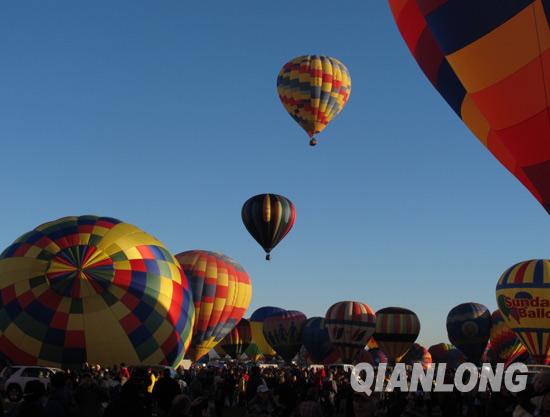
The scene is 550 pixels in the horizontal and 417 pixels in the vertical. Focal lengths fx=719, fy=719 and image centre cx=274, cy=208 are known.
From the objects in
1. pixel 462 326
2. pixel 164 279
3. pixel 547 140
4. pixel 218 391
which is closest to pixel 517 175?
pixel 547 140

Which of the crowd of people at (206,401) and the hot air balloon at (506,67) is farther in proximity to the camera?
the hot air balloon at (506,67)

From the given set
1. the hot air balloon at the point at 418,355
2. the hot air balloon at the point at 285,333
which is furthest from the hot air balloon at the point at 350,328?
the hot air balloon at the point at 418,355

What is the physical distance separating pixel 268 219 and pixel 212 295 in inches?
295

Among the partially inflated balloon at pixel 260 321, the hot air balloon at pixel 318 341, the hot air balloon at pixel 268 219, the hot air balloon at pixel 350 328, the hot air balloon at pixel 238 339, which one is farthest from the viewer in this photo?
the partially inflated balloon at pixel 260 321

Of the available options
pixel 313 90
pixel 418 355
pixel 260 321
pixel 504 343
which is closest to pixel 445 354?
pixel 418 355

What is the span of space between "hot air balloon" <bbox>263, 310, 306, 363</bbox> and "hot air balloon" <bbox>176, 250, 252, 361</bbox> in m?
20.1

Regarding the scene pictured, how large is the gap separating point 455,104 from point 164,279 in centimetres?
1009

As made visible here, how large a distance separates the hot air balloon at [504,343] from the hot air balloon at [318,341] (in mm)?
11235

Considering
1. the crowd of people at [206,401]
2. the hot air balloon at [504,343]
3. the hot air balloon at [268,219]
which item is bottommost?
the crowd of people at [206,401]

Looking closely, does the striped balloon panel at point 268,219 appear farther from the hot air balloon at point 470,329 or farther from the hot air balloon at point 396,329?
the hot air balloon at point 470,329

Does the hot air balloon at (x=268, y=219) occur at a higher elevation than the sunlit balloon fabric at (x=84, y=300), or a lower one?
higher

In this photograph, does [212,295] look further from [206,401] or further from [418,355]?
[418,355]

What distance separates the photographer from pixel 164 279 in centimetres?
2164

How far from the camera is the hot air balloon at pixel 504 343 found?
48562 millimetres
